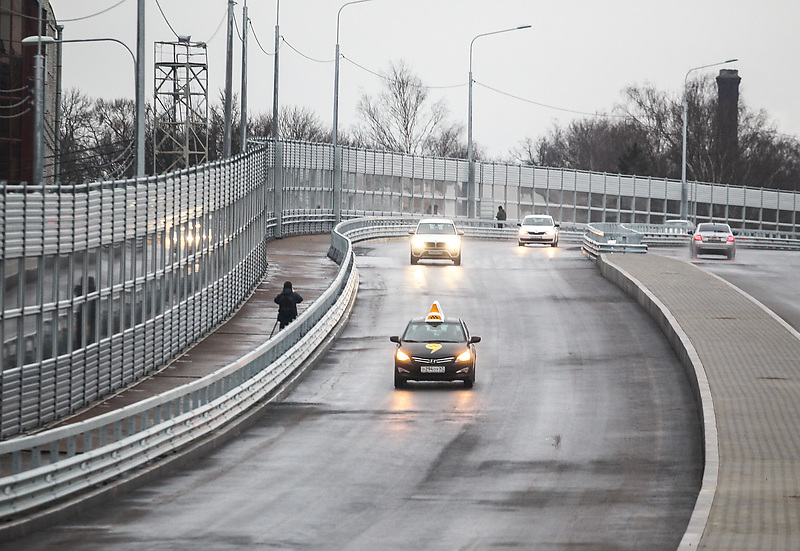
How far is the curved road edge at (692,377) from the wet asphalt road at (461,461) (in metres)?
0.40

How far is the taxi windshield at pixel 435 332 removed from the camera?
2809 cm

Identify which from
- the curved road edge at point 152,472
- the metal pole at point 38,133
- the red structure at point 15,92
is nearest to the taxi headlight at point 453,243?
the red structure at point 15,92

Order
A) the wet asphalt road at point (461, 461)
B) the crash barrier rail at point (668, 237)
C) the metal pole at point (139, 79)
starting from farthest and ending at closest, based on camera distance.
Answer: the crash barrier rail at point (668, 237) → the metal pole at point (139, 79) → the wet asphalt road at point (461, 461)

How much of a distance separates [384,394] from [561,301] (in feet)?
48.7

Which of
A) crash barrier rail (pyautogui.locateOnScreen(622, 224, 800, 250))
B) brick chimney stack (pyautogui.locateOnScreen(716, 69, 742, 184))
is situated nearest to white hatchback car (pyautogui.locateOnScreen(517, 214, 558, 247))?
crash barrier rail (pyautogui.locateOnScreen(622, 224, 800, 250))

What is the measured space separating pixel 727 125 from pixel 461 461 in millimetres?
107993

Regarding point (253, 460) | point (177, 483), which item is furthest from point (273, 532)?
point (253, 460)

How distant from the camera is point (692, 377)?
1020 inches

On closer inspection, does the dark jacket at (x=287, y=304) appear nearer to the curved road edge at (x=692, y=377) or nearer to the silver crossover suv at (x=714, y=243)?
the curved road edge at (x=692, y=377)

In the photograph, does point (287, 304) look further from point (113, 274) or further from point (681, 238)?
point (681, 238)

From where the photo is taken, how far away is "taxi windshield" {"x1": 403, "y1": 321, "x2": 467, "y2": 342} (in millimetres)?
28094

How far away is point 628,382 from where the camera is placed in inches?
1073

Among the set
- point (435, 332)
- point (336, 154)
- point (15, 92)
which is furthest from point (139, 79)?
point (336, 154)

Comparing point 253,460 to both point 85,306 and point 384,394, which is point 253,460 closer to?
point 85,306
